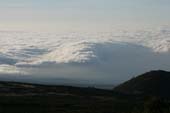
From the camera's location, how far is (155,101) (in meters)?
112

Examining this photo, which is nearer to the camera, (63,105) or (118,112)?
(118,112)

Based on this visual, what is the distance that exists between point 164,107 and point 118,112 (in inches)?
961

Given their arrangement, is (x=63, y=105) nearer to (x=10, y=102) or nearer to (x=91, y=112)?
(x=10, y=102)

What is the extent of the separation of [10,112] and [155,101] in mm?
44279

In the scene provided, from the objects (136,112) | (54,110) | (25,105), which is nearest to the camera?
(136,112)

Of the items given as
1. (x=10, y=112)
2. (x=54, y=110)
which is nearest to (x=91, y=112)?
(x=54, y=110)

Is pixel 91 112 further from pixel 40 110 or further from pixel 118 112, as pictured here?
pixel 40 110

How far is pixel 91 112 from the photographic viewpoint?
136 metres

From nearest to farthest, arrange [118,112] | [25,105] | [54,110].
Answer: [118,112], [54,110], [25,105]

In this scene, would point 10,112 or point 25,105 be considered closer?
point 10,112

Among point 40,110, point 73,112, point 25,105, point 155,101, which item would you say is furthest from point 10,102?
point 155,101

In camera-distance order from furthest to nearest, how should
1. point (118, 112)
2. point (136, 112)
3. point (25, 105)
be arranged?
point (25, 105), point (118, 112), point (136, 112)

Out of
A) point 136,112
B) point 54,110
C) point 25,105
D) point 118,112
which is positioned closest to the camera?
point 136,112

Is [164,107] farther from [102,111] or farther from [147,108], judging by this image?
[102,111]
